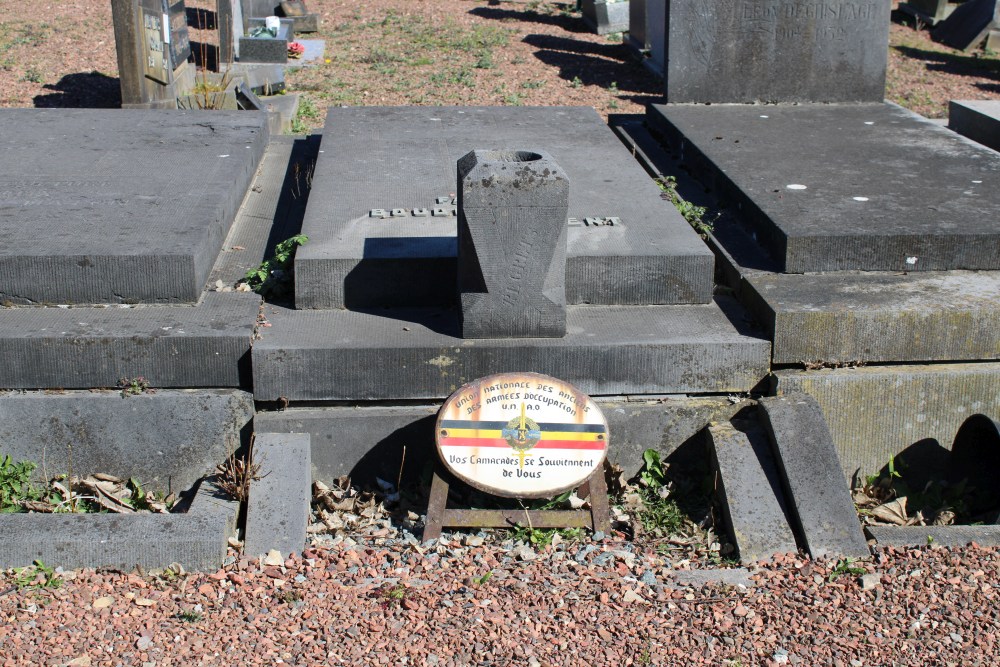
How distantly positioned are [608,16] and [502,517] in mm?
11531

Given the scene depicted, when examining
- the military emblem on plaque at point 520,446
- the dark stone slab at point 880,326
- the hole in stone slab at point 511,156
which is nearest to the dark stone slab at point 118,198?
the hole in stone slab at point 511,156

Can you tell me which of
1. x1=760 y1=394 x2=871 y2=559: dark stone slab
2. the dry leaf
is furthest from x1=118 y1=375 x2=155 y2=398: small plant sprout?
the dry leaf

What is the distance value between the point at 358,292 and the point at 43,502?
5.27ft

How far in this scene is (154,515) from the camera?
4.04 m

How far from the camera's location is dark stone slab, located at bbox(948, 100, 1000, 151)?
781 cm

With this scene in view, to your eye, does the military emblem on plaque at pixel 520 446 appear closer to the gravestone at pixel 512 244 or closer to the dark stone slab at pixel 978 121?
the gravestone at pixel 512 244

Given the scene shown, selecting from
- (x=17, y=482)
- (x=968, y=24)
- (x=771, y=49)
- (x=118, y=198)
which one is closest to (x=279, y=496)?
(x=17, y=482)

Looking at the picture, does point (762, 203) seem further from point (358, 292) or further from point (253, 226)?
point (253, 226)

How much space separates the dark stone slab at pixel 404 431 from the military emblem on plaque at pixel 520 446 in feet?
1.27

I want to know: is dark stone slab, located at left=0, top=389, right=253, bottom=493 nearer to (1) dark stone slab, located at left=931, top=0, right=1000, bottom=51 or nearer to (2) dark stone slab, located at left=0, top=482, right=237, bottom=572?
(2) dark stone slab, located at left=0, top=482, right=237, bottom=572

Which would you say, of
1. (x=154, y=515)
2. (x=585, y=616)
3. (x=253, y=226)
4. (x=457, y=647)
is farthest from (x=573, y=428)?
(x=253, y=226)

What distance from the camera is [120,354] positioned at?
455 centimetres

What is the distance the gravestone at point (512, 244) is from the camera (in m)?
4.34

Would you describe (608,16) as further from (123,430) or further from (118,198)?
(123,430)
